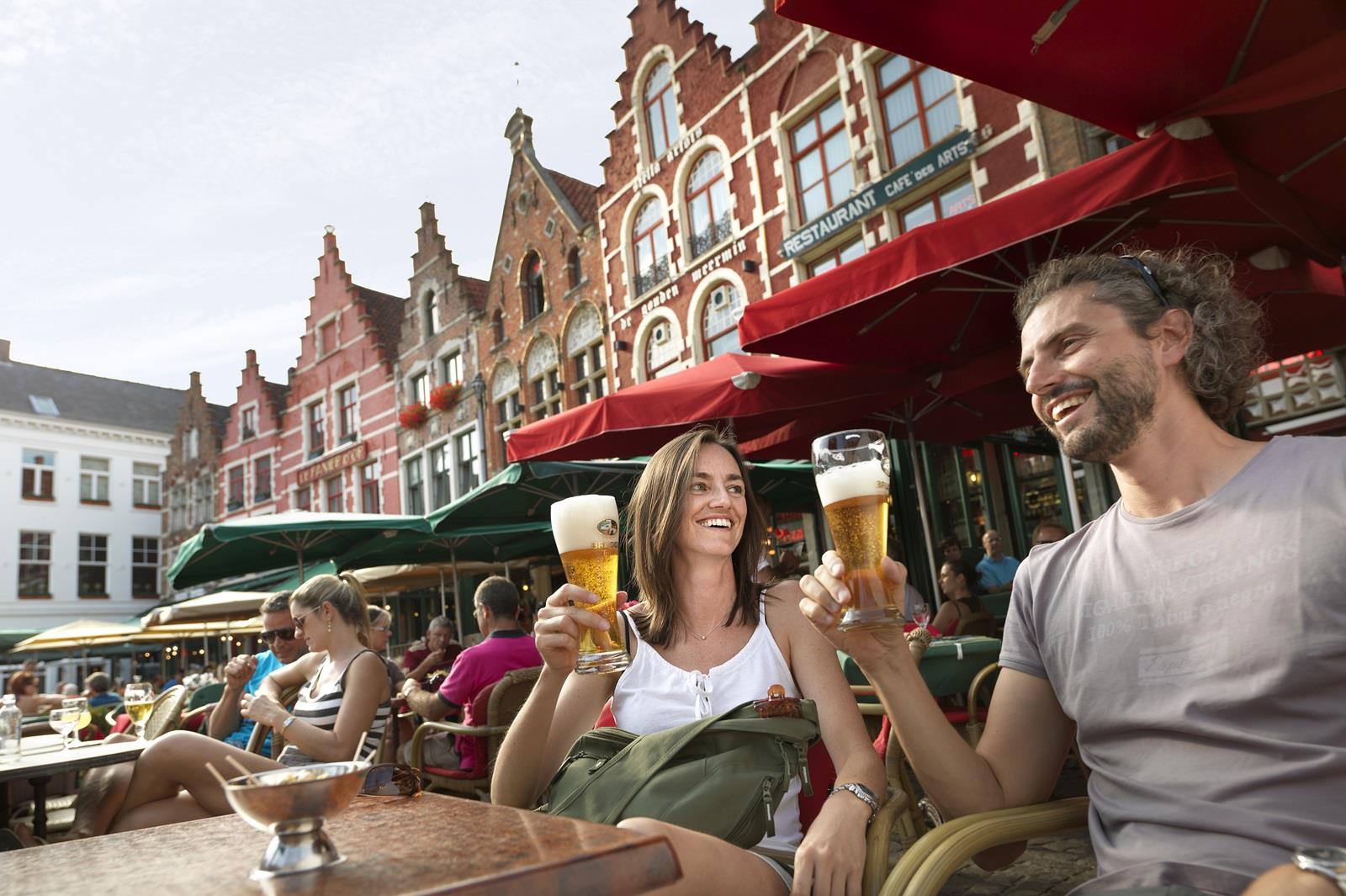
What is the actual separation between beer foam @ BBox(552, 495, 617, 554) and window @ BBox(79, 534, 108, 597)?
3438 centimetres

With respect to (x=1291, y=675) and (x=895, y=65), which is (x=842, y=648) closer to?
(x=1291, y=675)

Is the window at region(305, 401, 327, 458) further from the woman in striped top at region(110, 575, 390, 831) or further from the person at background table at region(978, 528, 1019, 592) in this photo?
the woman in striped top at region(110, 575, 390, 831)

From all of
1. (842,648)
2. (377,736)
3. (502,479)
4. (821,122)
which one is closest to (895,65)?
(821,122)

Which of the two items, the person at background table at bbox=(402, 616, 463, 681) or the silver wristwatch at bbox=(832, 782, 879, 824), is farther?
the person at background table at bbox=(402, 616, 463, 681)

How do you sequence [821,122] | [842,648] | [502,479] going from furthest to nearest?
[821,122], [502,479], [842,648]

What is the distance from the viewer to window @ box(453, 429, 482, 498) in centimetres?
1808

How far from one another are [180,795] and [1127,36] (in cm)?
437

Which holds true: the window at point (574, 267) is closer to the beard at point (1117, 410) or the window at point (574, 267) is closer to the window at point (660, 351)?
the window at point (660, 351)

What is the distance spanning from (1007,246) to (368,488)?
809 inches

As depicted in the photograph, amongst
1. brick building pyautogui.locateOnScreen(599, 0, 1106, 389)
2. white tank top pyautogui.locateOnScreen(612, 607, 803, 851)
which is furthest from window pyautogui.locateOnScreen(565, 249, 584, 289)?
white tank top pyautogui.locateOnScreen(612, 607, 803, 851)

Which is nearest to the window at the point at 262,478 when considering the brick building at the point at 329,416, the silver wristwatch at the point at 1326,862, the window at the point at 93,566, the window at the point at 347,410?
the brick building at the point at 329,416

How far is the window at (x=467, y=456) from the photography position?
18078mm

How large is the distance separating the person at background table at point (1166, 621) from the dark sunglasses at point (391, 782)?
2.60 ft

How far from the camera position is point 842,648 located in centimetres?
149
